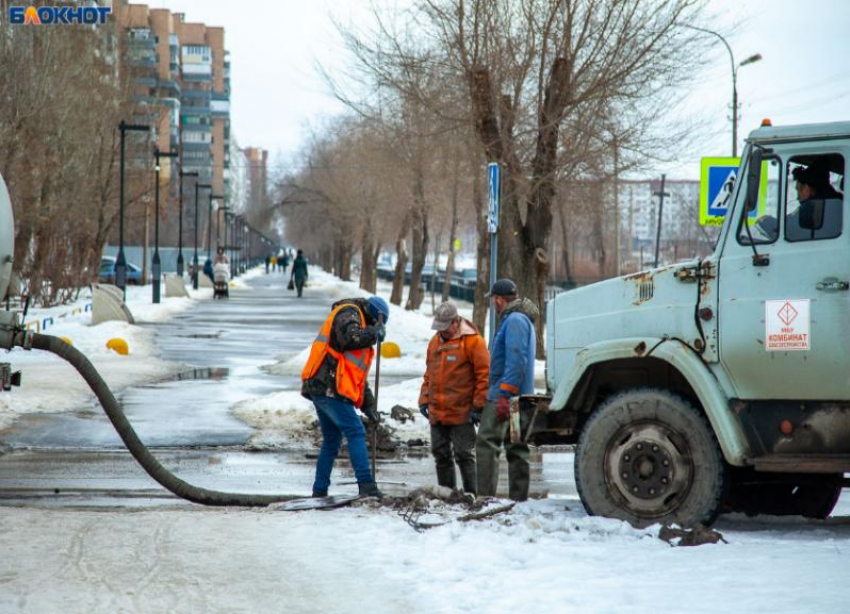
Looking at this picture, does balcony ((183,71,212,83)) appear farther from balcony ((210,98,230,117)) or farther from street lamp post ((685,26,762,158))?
street lamp post ((685,26,762,158))

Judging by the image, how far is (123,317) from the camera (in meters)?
30.8

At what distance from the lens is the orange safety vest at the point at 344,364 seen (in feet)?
29.3

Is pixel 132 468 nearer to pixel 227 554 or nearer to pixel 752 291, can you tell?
pixel 227 554

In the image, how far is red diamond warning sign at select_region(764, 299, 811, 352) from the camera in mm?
7328

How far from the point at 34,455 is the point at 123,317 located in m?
19.0

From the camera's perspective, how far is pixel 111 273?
63781mm

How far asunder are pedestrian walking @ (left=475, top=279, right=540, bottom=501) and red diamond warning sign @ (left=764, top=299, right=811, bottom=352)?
2005 millimetres

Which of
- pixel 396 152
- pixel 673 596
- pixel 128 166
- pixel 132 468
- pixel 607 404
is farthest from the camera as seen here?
pixel 128 166

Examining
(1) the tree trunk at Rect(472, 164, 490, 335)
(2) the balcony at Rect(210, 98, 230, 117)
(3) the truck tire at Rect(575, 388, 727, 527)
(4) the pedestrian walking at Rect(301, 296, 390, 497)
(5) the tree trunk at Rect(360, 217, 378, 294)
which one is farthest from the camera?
(2) the balcony at Rect(210, 98, 230, 117)

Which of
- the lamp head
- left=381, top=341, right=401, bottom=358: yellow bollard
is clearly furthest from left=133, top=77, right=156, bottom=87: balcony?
left=381, top=341, right=401, bottom=358: yellow bollard

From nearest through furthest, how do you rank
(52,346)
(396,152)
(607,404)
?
1. (607,404)
2. (52,346)
3. (396,152)

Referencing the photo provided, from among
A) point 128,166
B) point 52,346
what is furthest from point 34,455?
point 128,166

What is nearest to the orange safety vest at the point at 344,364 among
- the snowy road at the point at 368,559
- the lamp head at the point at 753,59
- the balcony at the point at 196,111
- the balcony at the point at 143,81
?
the snowy road at the point at 368,559

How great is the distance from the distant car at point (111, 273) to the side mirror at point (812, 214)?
5495 centimetres
